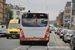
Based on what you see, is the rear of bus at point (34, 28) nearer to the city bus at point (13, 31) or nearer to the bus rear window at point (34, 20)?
the bus rear window at point (34, 20)

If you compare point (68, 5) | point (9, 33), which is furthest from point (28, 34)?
point (68, 5)

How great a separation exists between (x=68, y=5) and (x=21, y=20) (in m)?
97.1

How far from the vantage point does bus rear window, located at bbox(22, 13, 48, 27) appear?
53.1 ft

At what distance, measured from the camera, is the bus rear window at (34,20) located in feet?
53.1

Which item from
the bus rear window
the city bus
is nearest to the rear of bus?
the bus rear window

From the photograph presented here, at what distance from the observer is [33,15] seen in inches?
642

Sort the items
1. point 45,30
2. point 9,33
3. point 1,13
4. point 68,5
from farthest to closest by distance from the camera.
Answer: point 68,5, point 1,13, point 9,33, point 45,30

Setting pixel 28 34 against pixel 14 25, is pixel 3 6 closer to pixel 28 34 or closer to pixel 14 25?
pixel 14 25

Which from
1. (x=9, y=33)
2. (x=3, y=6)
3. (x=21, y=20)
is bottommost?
(x=9, y=33)

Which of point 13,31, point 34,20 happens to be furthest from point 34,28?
point 13,31

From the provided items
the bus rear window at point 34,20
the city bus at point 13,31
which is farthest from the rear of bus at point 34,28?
the city bus at point 13,31

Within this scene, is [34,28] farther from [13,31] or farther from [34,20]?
[13,31]

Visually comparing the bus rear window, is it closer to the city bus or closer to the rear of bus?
the rear of bus

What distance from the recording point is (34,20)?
16266 millimetres
